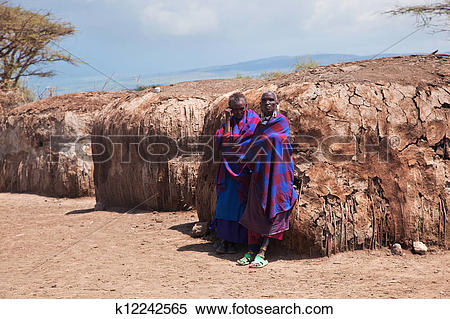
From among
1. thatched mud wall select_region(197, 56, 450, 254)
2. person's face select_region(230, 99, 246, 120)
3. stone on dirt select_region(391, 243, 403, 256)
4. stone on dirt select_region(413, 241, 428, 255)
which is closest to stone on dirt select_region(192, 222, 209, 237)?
thatched mud wall select_region(197, 56, 450, 254)

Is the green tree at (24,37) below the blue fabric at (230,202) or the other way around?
the other way around

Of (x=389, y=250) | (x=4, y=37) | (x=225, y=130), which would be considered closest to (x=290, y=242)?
(x=389, y=250)

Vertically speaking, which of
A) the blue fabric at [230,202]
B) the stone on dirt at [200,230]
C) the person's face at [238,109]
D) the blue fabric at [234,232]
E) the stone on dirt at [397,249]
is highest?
the person's face at [238,109]

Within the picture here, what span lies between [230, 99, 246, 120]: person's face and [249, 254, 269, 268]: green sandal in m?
1.53

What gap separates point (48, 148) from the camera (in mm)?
11539

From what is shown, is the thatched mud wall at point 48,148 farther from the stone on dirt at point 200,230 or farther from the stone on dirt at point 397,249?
the stone on dirt at point 397,249

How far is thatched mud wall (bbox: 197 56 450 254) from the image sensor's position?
520 centimetres

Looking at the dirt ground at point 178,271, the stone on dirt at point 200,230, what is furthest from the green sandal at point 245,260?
the stone on dirt at point 200,230

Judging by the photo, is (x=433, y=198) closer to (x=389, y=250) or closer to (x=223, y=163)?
(x=389, y=250)

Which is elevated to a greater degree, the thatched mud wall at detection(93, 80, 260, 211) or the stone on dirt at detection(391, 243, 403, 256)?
the thatched mud wall at detection(93, 80, 260, 211)

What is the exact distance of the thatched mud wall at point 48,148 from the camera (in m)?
11.1

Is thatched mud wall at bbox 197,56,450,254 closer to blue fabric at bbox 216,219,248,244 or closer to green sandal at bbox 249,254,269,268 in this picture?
green sandal at bbox 249,254,269,268

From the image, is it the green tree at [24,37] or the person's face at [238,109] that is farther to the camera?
the green tree at [24,37]

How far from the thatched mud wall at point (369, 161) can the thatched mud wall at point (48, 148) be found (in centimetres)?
675
